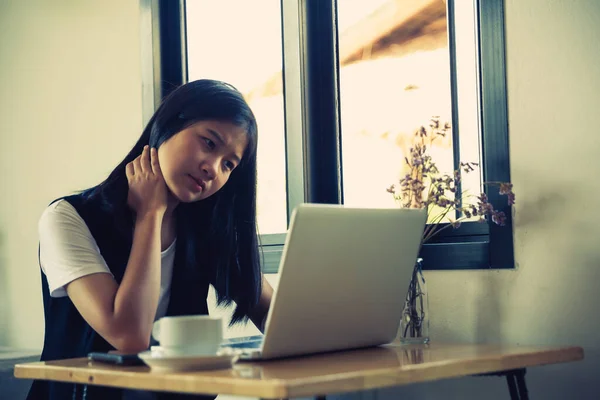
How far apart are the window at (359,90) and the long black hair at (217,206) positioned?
44 cm

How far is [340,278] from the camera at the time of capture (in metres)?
1.28

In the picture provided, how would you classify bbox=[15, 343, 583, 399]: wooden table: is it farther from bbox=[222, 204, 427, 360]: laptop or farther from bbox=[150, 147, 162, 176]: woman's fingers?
bbox=[150, 147, 162, 176]: woman's fingers

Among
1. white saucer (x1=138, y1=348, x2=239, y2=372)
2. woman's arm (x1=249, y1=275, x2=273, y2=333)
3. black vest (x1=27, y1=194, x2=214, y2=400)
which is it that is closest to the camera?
white saucer (x1=138, y1=348, x2=239, y2=372)

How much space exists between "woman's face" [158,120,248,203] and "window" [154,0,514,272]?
1.92 ft

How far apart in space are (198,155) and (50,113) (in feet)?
5.48

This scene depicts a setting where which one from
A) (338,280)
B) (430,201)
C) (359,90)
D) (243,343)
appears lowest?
(243,343)

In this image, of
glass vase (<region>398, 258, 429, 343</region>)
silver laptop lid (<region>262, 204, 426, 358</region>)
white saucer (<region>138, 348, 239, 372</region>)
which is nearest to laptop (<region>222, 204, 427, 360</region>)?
silver laptop lid (<region>262, 204, 426, 358</region>)

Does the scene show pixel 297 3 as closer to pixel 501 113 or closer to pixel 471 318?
pixel 501 113

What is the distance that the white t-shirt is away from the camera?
149cm

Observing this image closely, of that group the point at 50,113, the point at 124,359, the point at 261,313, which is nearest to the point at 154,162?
the point at 261,313

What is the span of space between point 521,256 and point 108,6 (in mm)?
1878

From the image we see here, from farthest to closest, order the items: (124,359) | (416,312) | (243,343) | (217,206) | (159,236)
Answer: (217,206)
(416,312)
(159,236)
(243,343)
(124,359)

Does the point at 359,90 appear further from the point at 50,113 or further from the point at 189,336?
the point at 50,113

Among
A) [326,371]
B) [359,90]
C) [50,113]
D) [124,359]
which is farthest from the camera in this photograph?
[50,113]
